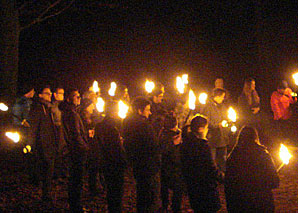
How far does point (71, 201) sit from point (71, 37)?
13.9 metres

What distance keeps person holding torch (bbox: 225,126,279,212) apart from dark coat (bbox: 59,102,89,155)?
233 cm

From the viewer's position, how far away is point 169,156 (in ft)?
18.6

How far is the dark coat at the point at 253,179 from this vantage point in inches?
164

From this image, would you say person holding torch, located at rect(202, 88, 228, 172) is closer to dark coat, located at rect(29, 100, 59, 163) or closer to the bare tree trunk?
dark coat, located at rect(29, 100, 59, 163)

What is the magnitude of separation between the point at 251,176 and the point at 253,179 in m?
0.04

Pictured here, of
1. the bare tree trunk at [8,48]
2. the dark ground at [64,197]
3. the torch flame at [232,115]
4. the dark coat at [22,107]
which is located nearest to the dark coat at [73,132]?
the dark ground at [64,197]

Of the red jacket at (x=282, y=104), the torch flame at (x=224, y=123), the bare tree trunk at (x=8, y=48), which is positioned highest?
the bare tree trunk at (x=8, y=48)

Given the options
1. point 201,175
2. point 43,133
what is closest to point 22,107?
point 43,133

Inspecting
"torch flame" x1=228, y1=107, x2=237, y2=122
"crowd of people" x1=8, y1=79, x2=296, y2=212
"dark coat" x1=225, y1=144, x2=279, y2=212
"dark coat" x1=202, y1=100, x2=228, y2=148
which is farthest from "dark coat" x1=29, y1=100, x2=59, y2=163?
"dark coat" x1=225, y1=144, x2=279, y2=212

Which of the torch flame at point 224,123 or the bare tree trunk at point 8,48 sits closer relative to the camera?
the torch flame at point 224,123

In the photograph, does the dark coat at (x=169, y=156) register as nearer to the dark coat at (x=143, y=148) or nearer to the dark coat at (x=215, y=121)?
the dark coat at (x=143, y=148)

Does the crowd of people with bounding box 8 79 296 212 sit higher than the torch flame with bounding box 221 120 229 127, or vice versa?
the torch flame with bounding box 221 120 229 127

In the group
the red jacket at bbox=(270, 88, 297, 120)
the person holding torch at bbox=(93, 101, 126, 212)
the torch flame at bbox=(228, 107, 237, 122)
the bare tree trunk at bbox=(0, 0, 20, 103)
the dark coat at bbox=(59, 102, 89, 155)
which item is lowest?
the person holding torch at bbox=(93, 101, 126, 212)

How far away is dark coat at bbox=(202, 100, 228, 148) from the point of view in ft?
23.4
